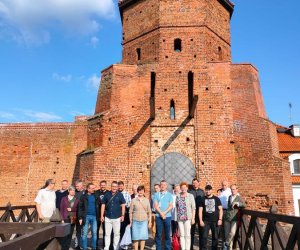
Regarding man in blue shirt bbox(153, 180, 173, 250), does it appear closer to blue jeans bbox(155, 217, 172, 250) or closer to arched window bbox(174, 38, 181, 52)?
blue jeans bbox(155, 217, 172, 250)

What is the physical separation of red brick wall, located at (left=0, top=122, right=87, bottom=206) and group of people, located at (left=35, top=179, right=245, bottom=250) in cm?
819

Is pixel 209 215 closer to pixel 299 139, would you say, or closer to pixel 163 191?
pixel 163 191

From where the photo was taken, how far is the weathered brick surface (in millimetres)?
12461

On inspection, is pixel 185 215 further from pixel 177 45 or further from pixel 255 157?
pixel 177 45

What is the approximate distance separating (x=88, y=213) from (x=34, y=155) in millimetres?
9569

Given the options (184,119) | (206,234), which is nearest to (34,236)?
(206,234)

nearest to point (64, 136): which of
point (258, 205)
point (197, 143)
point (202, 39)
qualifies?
point (197, 143)

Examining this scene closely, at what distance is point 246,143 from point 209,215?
6484 mm

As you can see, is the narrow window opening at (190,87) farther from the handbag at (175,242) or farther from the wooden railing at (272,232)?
the handbag at (175,242)

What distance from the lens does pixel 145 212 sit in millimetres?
6609

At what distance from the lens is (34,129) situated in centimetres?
1609

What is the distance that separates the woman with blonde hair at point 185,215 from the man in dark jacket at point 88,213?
6.26 feet

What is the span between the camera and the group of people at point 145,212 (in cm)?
657

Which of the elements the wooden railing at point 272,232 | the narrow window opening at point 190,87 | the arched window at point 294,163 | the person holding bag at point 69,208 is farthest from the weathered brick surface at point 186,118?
the arched window at point 294,163
